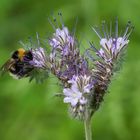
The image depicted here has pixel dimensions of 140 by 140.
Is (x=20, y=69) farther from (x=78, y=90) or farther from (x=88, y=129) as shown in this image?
(x=88, y=129)

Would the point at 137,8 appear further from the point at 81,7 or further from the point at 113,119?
the point at 113,119

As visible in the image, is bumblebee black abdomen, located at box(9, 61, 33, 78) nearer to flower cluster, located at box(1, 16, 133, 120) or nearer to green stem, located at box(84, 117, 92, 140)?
flower cluster, located at box(1, 16, 133, 120)

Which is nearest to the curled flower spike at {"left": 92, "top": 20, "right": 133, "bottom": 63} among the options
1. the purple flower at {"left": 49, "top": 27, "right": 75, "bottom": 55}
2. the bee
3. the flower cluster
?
the flower cluster

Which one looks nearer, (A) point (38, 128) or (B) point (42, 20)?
(A) point (38, 128)

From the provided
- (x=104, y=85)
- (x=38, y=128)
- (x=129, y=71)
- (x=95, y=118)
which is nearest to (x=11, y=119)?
(x=38, y=128)

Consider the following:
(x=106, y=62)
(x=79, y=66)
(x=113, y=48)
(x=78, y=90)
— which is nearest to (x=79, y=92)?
(x=78, y=90)
